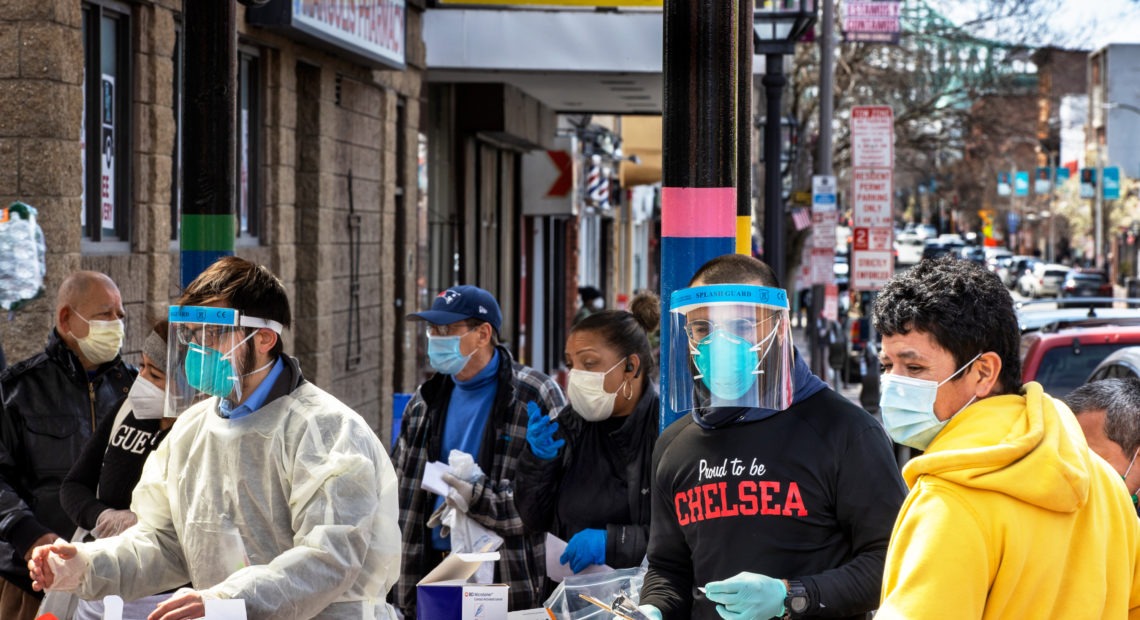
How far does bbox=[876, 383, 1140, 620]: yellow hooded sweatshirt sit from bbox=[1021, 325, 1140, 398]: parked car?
26.9ft

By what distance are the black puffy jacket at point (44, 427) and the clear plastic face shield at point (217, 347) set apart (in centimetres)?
192

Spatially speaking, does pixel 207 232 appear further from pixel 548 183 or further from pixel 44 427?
pixel 548 183

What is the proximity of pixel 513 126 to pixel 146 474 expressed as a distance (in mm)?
15934

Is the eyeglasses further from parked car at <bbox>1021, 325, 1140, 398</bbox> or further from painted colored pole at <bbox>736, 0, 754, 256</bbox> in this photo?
parked car at <bbox>1021, 325, 1140, 398</bbox>

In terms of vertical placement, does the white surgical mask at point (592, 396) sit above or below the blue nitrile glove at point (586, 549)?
above

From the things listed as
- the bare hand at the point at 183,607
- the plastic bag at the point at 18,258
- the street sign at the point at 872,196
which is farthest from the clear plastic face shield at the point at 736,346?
the street sign at the point at 872,196

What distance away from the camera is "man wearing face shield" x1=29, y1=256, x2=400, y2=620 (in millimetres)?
3859

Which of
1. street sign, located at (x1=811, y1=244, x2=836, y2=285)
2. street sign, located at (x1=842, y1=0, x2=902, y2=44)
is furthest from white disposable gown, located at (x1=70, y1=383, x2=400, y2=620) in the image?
street sign, located at (x1=842, y1=0, x2=902, y2=44)

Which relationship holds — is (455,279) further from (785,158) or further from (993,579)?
(993,579)

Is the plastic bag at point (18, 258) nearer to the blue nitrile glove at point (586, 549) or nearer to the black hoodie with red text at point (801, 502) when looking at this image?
the blue nitrile glove at point (586, 549)

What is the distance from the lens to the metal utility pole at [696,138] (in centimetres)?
510

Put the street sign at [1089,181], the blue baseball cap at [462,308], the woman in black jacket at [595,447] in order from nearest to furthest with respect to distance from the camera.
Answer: the woman in black jacket at [595,447], the blue baseball cap at [462,308], the street sign at [1089,181]

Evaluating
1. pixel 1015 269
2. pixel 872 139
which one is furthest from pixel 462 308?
pixel 1015 269

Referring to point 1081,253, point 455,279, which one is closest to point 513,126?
point 455,279
